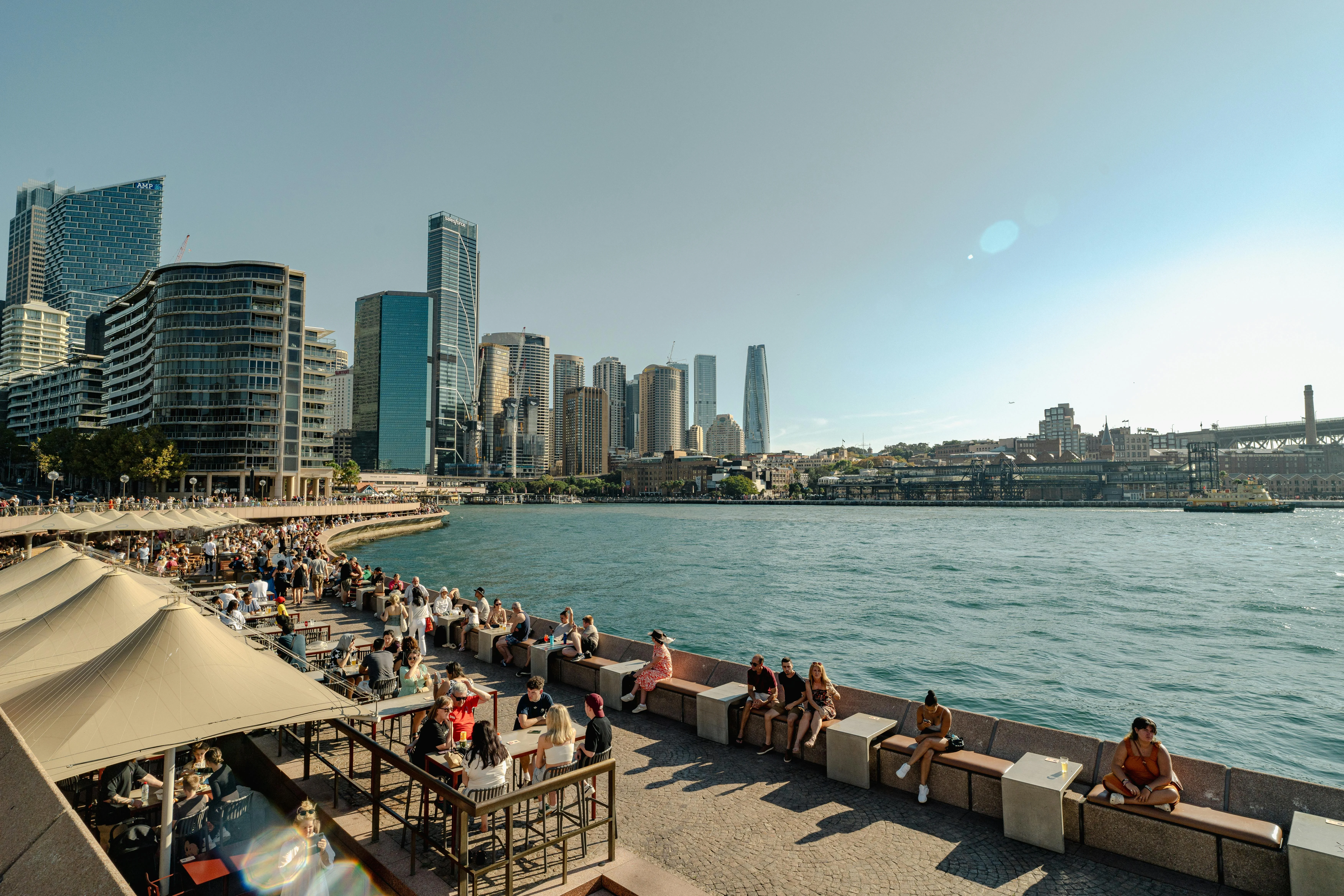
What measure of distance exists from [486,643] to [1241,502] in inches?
6542

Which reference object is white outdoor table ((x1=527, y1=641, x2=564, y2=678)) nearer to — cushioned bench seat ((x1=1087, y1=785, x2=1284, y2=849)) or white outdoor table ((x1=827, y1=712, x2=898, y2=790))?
white outdoor table ((x1=827, y1=712, x2=898, y2=790))

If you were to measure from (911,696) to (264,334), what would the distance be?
9713cm

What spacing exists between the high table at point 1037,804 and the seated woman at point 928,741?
80 centimetres

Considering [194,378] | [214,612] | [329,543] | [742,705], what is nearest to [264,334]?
[194,378]

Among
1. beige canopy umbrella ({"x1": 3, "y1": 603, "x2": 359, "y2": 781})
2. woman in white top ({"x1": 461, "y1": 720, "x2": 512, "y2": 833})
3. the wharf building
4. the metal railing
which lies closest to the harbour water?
the metal railing

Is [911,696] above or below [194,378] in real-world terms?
below

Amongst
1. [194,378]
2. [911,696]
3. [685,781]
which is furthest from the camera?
[194,378]

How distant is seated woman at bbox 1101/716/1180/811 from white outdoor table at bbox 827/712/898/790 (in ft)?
7.60

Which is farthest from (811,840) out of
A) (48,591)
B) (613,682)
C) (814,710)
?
(48,591)

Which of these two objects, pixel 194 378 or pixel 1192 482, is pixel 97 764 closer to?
pixel 194 378

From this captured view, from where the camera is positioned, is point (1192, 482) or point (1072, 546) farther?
point (1192, 482)

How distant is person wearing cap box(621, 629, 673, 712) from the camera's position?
1060 cm

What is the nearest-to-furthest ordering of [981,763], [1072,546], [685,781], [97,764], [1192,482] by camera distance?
[97,764] < [981,763] < [685,781] < [1072,546] < [1192,482]

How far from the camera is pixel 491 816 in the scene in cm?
654
